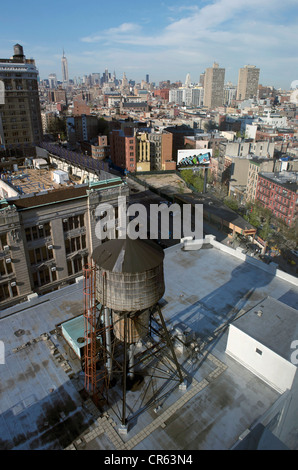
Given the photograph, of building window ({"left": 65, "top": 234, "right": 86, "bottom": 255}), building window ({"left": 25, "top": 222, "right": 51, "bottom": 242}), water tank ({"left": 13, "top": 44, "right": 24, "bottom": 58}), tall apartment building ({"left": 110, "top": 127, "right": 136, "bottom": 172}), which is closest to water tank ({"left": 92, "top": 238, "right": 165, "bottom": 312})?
building window ({"left": 25, "top": 222, "right": 51, "bottom": 242})

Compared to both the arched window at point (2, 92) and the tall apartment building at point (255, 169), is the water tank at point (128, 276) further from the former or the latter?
the tall apartment building at point (255, 169)

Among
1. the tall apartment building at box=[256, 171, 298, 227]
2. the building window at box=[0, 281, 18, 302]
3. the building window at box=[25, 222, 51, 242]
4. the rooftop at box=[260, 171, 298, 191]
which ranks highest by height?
the building window at box=[25, 222, 51, 242]

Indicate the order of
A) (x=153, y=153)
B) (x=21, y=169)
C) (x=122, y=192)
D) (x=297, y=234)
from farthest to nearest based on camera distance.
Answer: (x=153, y=153)
(x=297, y=234)
(x=21, y=169)
(x=122, y=192)

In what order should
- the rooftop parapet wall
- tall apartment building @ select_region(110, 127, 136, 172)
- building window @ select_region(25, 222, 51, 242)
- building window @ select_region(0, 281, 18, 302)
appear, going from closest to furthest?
the rooftop parapet wall, building window @ select_region(0, 281, 18, 302), building window @ select_region(25, 222, 51, 242), tall apartment building @ select_region(110, 127, 136, 172)

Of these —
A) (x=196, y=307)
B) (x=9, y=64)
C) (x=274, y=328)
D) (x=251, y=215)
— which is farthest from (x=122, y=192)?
(x=9, y=64)

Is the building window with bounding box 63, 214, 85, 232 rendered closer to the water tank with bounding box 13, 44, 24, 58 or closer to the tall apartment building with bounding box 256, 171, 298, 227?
the tall apartment building with bounding box 256, 171, 298, 227
